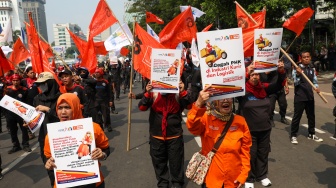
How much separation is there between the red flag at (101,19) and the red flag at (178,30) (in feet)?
6.78

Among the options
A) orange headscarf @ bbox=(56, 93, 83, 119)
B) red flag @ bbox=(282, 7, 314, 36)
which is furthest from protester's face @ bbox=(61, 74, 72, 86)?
red flag @ bbox=(282, 7, 314, 36)

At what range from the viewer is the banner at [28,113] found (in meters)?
4.29

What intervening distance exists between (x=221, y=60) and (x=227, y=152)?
3.10ft

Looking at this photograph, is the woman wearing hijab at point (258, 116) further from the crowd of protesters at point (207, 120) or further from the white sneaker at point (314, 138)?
the white sneaker at point (314, 138)

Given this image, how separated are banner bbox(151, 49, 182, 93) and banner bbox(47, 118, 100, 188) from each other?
5.14 ft

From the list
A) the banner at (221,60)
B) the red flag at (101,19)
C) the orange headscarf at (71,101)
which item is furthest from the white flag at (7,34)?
the banner at (221,60)

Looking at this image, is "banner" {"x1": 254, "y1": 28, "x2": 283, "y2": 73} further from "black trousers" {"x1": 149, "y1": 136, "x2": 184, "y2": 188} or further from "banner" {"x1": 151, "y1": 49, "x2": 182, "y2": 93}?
"black trousers" {"x1": 149, "y1": 136, "x2": 184, "y2": 188}

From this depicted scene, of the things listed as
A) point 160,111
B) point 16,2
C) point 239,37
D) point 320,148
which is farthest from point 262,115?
point 16,2

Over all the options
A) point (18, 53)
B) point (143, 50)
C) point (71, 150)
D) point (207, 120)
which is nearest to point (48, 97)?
point (143, 50)

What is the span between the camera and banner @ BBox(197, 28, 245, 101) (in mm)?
2568

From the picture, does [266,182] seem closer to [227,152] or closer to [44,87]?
[227,152]

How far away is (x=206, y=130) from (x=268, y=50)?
1746mm

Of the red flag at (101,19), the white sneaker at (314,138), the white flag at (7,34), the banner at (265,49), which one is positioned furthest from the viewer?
the white flag at (7,34)

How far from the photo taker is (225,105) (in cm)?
292
